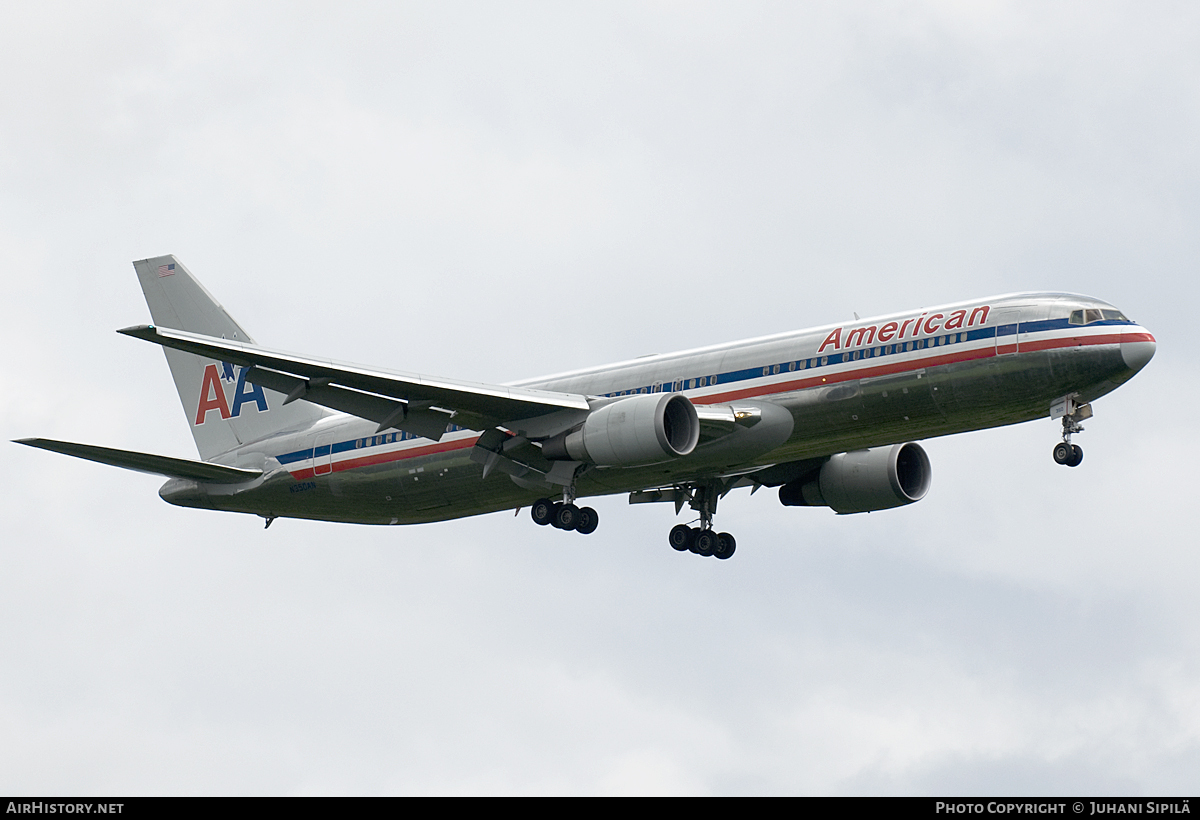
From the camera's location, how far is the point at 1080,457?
1559 inches

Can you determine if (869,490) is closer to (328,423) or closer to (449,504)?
(449,504)

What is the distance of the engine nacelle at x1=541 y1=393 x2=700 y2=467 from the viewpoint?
132 feet

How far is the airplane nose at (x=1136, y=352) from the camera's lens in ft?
128

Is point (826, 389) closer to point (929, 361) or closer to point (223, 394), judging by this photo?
point (929, 361)

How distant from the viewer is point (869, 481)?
159ft

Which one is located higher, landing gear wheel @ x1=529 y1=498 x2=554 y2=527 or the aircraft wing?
the aircraft wing

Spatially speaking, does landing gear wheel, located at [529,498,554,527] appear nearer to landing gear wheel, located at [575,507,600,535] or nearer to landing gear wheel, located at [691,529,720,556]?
landing gear wheel, located at [575,507,600,535]

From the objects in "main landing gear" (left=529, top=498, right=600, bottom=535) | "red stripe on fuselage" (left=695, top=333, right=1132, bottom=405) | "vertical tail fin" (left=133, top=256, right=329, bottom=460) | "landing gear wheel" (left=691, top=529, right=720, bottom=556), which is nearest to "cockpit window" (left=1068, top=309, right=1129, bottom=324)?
"red stripe on fuselage" (left=695, top=333, right=1132, bottom=405)

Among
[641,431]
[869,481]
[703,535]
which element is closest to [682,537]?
[703,535]

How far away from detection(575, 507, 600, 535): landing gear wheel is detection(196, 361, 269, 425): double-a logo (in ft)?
41.6

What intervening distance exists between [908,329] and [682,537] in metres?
12.0

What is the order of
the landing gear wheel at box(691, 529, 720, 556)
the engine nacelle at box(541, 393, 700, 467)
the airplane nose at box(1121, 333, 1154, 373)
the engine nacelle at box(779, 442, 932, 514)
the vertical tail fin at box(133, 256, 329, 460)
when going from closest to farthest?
the airplane nose at box(1121, 333, 1154, 373), the engine nacelle at box(541, 393, 700, 467), the engine nacelle at box(779, 442, 932, 514), the landing gear wheel at box(691, 529, 720, 556), the vertical tail fin at box(133, 256, 329, 460)

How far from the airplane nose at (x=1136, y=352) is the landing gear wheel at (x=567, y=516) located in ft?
48.1
